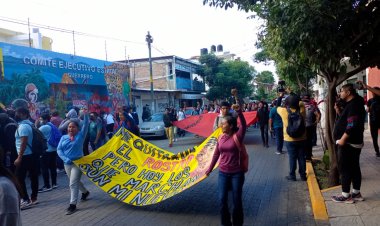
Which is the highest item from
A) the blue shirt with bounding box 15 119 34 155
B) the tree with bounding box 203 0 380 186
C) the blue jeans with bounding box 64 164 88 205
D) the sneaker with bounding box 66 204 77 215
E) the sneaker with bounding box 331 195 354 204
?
the tree with bounding box 203 0 380 186

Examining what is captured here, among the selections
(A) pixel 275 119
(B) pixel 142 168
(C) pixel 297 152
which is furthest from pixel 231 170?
(A) pixel 275 119

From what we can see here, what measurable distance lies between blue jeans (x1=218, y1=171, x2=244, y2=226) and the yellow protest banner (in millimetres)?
684

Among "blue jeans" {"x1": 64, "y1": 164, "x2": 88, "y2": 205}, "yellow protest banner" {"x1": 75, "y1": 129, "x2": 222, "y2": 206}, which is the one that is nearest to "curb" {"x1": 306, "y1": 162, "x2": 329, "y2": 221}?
"yellow protest banner" {"x1": 75, "y1": 129, "x2": 222, "y2": 206}

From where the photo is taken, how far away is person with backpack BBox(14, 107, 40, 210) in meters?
6.72

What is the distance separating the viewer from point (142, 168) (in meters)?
6.86

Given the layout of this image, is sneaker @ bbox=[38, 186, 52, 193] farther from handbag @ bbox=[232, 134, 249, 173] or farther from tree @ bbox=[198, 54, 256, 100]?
tree @ bbox=[198, 54, 256, 100]

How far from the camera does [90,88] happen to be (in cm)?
2206

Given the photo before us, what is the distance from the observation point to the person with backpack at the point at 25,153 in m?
6.72

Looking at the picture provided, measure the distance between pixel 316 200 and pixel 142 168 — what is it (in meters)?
3.17

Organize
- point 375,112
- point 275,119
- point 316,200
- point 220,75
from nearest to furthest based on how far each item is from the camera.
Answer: point 316,200 → point 375,112 → point 275,119 → point 220,75

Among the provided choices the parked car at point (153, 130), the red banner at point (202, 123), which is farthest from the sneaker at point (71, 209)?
the parked car at point (153, 130)

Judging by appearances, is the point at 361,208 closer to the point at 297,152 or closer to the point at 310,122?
the point at 297,152

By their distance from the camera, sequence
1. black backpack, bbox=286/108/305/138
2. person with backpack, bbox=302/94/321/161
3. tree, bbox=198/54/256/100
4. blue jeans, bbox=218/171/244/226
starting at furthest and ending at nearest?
1. tree, bbox=198/54/256/100
2. person with backpack, bbox=302/94/321/161
3. black backpack, bbox=286/108/305/138
4. blue jeans, bbox=218/171/244/226

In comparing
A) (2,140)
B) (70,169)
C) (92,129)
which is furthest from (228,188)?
(92,129)
